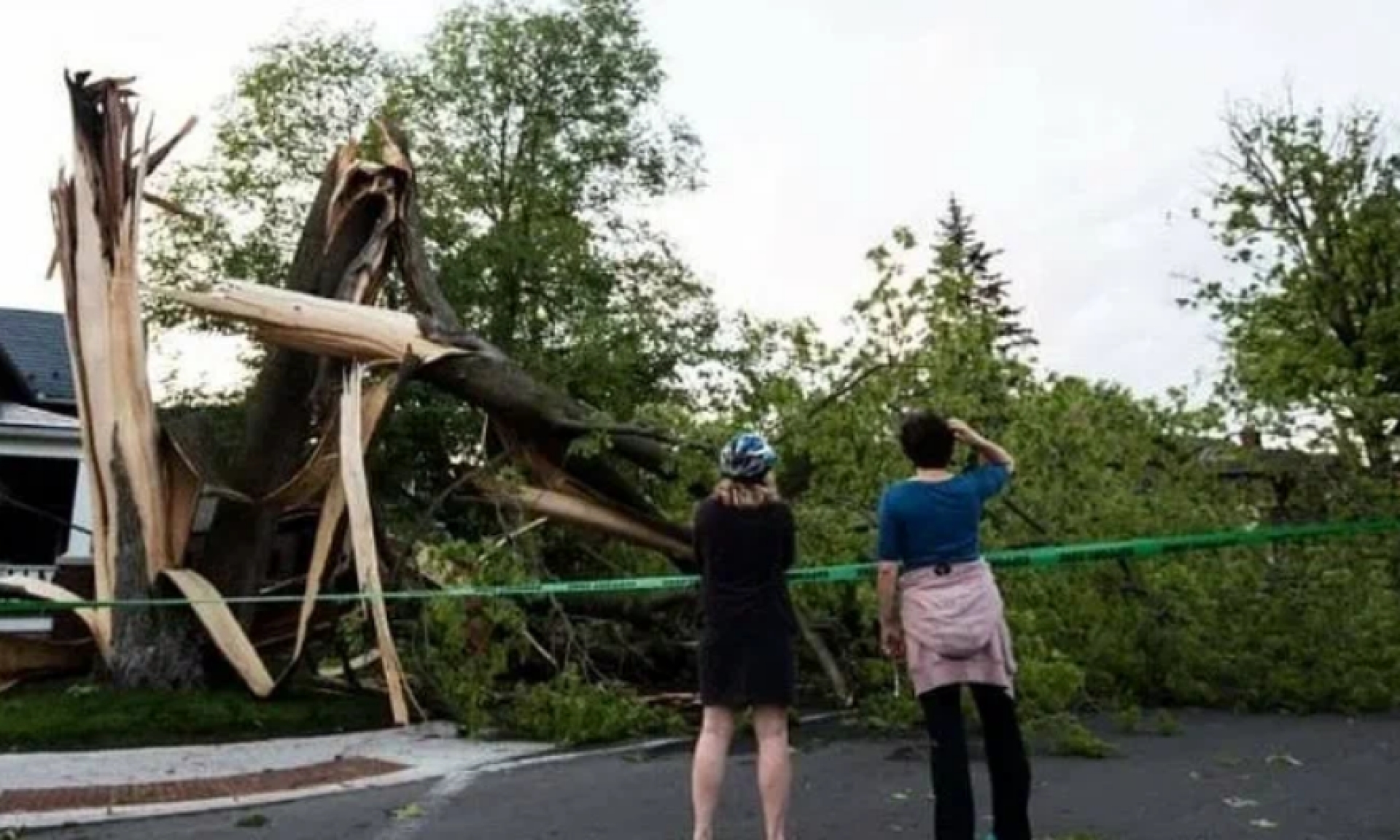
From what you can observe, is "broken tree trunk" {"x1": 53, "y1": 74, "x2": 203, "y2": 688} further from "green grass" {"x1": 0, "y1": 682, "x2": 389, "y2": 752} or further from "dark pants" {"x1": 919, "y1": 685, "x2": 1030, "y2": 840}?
"dark pants" {"x1": 919, "y1": 685, "x2": 1030, "y2": 840}

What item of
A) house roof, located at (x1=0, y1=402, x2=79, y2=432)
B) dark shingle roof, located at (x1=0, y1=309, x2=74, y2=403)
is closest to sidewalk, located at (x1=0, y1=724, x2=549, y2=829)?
house roof, located at (x1=0, y1=402, x2=79, y2=432)

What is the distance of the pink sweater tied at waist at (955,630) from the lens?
4.29m

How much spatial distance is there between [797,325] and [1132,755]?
3.43 meters

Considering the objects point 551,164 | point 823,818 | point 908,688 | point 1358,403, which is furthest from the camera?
point 551,164

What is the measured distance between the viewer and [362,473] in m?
9.33

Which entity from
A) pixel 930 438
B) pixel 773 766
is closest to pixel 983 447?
pixel 930 438

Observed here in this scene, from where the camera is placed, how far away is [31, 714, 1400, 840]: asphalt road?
541cm

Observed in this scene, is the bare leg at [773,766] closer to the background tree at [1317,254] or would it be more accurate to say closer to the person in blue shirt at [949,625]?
the person in blue shirt at [949,625]

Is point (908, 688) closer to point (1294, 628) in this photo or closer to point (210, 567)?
point (1294, 628)

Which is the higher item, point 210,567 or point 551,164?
Result: point 551,164

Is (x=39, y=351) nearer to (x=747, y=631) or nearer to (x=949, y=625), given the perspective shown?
(x=747, y=631)

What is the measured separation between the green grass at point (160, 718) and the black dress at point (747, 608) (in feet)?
17.3

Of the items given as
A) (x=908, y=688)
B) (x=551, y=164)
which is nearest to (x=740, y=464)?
(x=908, y=688)

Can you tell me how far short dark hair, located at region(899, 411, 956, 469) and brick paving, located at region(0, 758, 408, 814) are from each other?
3.86 meters
